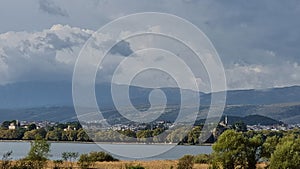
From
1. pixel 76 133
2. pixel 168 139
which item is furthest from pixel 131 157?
pixel 76 133

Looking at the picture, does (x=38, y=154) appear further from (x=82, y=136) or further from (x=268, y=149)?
(x=82, y=136)

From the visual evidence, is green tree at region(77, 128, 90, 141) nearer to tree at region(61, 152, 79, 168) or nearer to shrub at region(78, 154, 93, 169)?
tree at region(61, 152, 79, 168)

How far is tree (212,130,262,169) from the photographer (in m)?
57.8

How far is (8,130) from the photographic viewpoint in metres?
163

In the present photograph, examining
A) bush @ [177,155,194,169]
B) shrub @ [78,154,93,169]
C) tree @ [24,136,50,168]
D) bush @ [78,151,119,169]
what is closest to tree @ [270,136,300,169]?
bush @ [177,155,194,169]

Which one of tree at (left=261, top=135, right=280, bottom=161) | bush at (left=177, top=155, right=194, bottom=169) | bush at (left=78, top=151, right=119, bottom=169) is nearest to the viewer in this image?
bush at (left=177, top=155, right=194, bottom=169)

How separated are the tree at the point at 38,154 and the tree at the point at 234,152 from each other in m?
16.8

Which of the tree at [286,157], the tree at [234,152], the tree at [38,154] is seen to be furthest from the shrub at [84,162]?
the tree at [286,157]

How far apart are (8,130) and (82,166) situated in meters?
107

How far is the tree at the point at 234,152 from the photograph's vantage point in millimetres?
57844

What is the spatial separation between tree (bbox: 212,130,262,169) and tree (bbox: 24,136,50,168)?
16.8 meters

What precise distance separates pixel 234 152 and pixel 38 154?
1956 centimetres

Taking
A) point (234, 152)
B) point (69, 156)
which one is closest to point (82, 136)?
point (69, 156)

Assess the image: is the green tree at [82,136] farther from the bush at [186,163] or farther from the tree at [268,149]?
the tree at [268,149]
